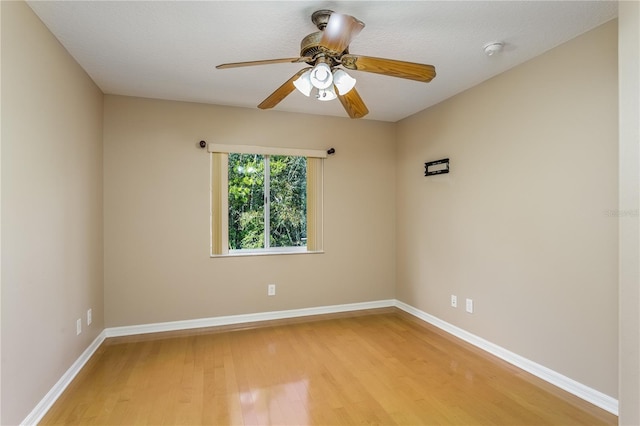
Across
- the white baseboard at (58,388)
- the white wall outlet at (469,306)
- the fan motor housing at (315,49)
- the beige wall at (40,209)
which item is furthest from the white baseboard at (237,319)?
the fan motor housing at (315,49)

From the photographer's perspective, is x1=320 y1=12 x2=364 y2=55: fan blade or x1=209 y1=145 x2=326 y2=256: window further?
x1=209 y1=145 x2=326 y2=256: window

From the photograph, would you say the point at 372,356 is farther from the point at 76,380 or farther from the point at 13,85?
the point at 13,85

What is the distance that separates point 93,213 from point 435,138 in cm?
345

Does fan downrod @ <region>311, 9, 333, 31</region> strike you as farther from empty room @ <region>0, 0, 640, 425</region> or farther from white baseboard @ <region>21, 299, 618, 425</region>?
white baseboard @ <region>21, 299, 618, 425</region>

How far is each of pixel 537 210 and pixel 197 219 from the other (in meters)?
3.12

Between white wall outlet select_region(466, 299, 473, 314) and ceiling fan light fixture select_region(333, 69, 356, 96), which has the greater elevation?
ceiling fan light fixture select_region(333, 69, 356, 96)

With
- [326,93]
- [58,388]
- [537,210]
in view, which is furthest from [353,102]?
[58,388]

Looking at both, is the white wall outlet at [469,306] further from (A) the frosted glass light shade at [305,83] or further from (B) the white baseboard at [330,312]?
(A) the frosted glass light shade at [305,83]

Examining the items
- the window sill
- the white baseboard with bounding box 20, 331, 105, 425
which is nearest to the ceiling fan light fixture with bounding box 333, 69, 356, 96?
the window sill

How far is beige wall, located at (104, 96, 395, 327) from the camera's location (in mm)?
3318

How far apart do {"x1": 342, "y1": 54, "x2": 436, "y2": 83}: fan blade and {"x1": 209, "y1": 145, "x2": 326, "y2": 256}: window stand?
202 centimetres

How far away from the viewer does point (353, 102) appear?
2.31 metres

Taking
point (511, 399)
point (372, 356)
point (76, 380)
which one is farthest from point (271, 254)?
point (511, 399)

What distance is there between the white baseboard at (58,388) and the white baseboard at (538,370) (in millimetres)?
3279
